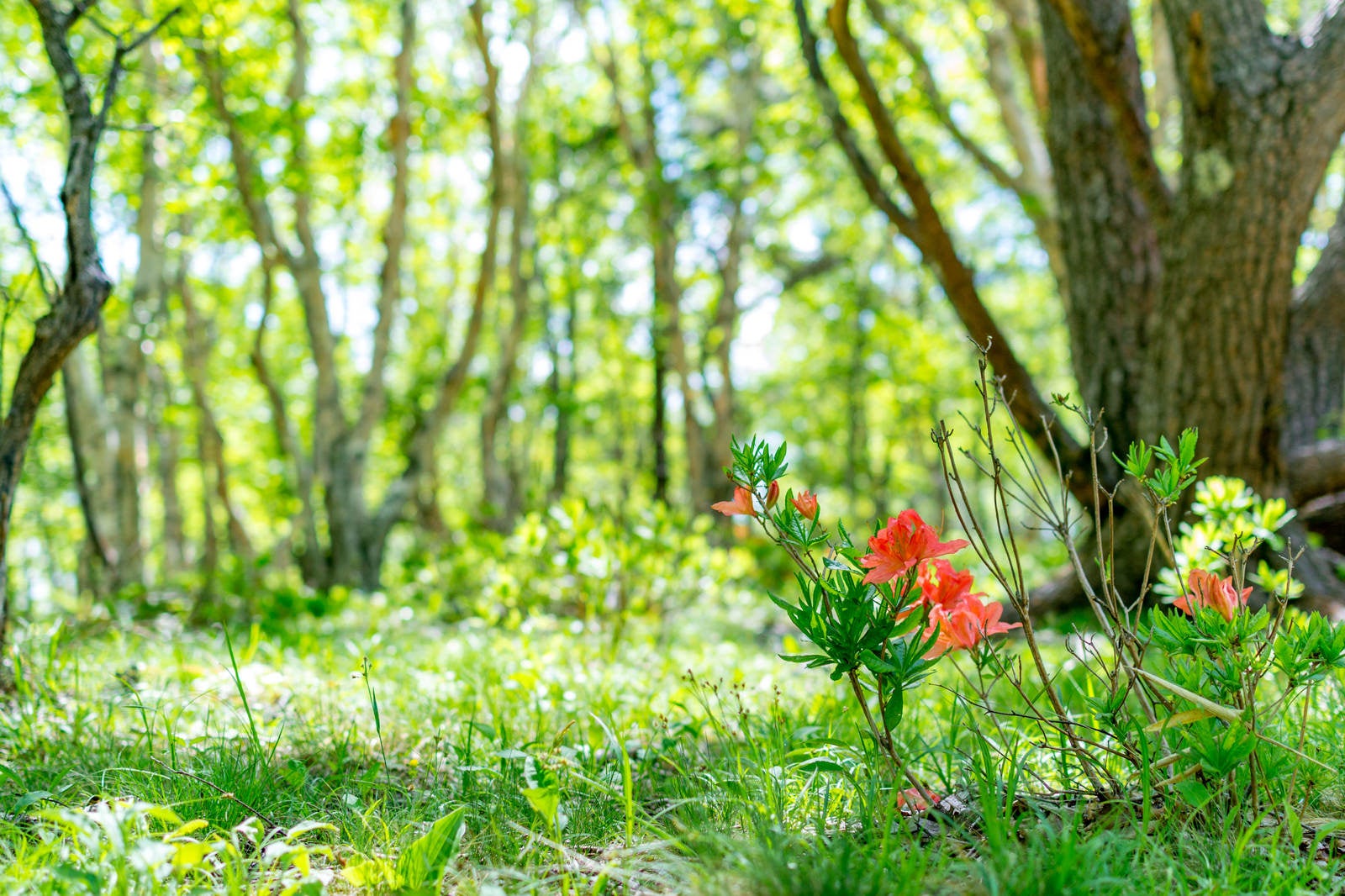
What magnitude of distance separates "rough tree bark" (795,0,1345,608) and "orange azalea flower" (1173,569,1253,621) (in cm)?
149

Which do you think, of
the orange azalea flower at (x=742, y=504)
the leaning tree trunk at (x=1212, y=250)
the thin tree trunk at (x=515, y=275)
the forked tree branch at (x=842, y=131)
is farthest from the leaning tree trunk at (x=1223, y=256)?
the thin tree trunk at (x=515, y=275)

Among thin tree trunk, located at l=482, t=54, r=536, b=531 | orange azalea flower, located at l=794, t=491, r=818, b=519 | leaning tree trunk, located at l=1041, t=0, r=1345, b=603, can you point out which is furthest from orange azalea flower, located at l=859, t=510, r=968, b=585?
thin tree trunk, located at l=482, t=54, r=536, b=531

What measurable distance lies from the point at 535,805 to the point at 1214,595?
1148 mm

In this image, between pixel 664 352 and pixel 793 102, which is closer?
pixel 793 102

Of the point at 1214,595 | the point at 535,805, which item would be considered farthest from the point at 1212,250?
the point at 535,805

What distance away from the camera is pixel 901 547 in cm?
135

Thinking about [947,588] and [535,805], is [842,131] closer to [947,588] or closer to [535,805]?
[947,588]

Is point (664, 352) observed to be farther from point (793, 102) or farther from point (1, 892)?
point (1, 892)

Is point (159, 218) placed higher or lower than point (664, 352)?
higher

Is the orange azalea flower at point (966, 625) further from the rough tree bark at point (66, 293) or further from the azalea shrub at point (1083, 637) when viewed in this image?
the rough tree bark at point (66, 293)

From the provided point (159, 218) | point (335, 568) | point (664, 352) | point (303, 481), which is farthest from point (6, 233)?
point (664, 352)

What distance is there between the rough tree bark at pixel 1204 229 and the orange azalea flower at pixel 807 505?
1726mm

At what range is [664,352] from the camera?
32.6ft

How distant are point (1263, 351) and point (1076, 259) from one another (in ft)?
3.75
